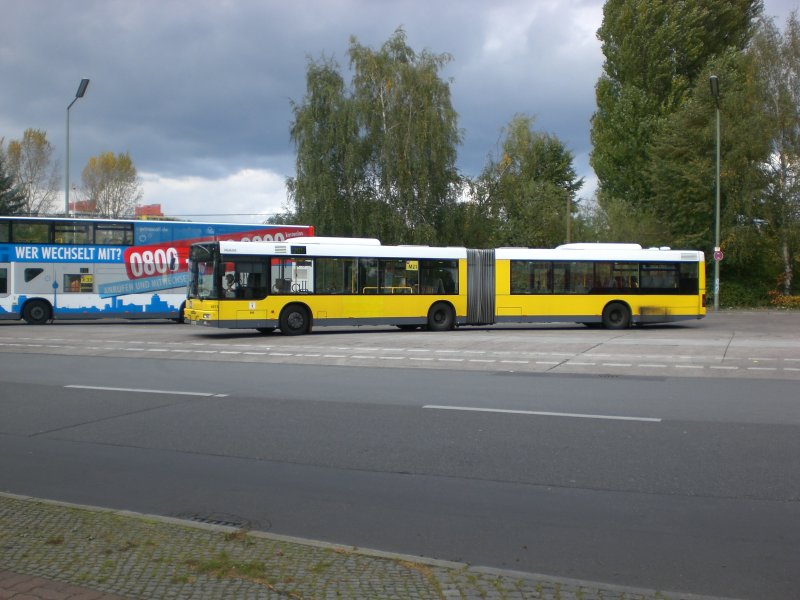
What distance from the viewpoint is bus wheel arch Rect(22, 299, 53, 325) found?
29.4 meters

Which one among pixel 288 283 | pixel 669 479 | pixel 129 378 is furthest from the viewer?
pixel 288 283

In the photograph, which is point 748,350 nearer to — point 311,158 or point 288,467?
point 288,467

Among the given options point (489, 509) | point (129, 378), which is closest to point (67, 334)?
point (129, 378)

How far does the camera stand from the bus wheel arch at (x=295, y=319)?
24.2 meters

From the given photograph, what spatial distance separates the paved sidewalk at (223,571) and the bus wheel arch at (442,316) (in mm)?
21043

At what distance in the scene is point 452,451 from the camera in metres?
8.06

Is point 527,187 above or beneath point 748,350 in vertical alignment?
above

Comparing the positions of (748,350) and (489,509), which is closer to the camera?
(489,509)

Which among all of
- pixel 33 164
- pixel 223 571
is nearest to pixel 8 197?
pixel 33 164

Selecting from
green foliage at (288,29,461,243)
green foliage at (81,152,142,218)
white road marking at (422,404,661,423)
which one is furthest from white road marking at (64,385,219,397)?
green foliage at (81,152,142,218)

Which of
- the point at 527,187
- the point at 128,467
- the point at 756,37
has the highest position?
the point at 756,37

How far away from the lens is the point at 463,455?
7.89 m

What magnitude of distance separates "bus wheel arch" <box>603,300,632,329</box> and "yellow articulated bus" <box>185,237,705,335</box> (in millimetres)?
34

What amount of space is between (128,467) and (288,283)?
1686 cm
